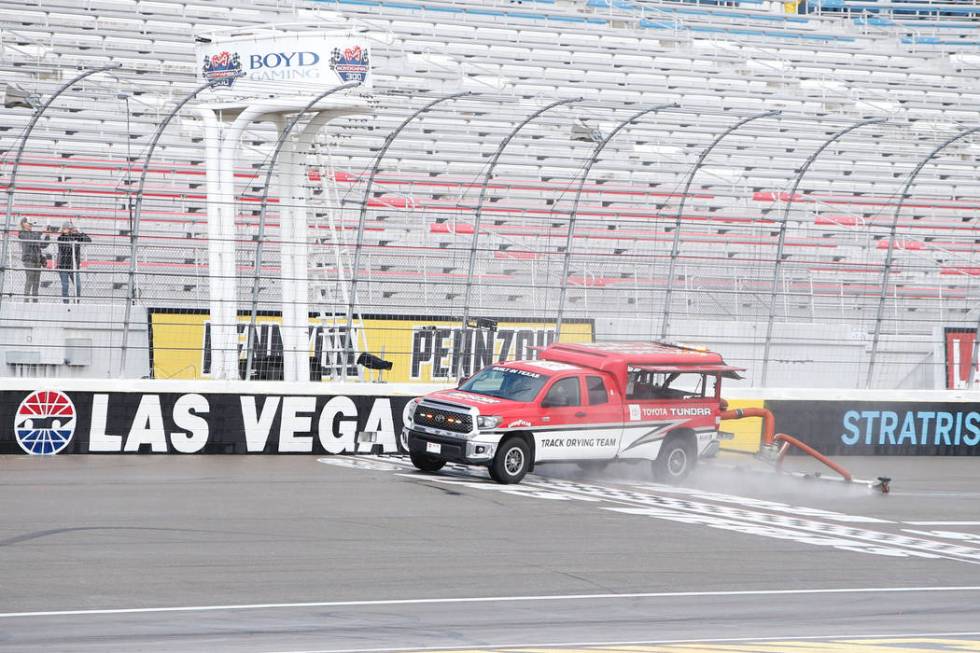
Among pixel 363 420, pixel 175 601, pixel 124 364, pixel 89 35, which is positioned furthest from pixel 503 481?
pixel 89 35

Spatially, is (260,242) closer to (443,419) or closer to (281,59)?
(281,59)

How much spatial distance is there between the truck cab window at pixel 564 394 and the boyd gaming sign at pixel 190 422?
3301 mm

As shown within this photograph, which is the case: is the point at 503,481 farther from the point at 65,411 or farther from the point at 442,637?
the point at 442,637

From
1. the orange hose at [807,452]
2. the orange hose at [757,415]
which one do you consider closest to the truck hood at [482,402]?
the orange hose at [757,415]

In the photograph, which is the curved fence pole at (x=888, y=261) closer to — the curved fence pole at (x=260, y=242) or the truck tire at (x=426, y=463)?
the truck tire at (x=426, y=463)

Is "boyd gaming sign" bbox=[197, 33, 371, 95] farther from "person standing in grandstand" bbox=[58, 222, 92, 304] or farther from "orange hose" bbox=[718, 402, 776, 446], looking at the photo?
"orange hose" bbox=[718, 402, 776, 446]

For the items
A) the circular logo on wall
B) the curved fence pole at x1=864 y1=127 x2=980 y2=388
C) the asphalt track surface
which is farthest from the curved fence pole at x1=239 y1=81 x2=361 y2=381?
the curved fence pole at x1=864 y1=127 x2=980 y2=388

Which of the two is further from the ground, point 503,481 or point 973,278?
point 973,278

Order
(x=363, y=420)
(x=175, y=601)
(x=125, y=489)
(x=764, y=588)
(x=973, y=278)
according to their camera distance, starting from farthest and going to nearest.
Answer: (x=973, y=278)
(x=363, y=420)
(x=125, y=489)
(x=764, y=588)
(x=175, y=601)

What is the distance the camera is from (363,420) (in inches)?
738

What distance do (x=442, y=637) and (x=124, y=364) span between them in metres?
10.7

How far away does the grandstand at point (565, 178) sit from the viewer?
19.1 meters

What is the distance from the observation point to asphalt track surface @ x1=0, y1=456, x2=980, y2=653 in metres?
8.16

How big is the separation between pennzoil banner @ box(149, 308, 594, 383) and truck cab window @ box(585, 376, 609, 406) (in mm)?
1949
